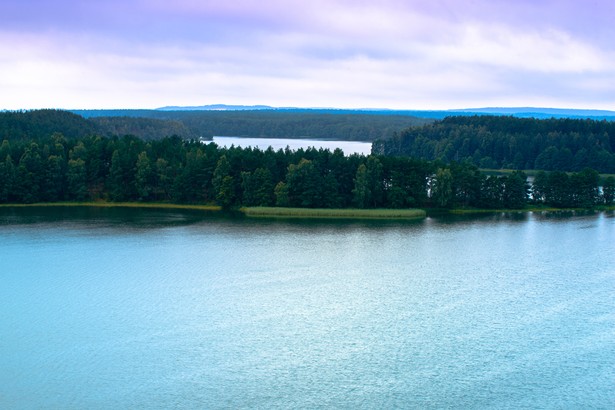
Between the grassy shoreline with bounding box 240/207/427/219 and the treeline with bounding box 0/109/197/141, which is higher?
the treeline with bounding box 0/109/197/141

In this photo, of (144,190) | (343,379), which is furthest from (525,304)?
(144,190)

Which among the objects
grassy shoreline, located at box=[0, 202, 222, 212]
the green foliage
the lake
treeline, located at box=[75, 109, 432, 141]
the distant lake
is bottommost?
the lake

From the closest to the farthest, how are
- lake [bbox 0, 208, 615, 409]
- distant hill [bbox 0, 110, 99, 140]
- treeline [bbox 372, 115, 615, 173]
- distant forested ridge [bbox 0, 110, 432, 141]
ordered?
lake [bbox 0, 208, 615, 409]
distant hill [bbox 0, 110, 99, 140]
treeline [bbox 372, 115, 615, 173]
distant forested ridge [bbox 0, 110, 432, 141]

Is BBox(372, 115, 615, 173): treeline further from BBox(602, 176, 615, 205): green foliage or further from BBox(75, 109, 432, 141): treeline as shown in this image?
BBox(75, 109, 432, 141): treeline

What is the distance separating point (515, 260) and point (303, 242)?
11.7 meters

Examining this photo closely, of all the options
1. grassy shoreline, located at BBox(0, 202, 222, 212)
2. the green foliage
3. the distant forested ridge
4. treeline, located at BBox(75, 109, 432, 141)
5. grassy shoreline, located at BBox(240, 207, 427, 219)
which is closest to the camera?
grassy shoreline, located at BBox(240, 207, 427, 219)

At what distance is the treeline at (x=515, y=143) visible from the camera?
88688mm

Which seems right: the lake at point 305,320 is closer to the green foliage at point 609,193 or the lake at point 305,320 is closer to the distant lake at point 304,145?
the green foliage at point 609,193

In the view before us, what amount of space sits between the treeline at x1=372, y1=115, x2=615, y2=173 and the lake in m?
48.0

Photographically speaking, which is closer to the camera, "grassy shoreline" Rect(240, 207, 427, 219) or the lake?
the lake

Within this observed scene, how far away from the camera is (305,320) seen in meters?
26.2

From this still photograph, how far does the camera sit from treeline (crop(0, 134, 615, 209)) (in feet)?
182

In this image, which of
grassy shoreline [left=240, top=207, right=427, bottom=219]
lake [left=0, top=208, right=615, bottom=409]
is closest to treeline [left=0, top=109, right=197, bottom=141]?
grassy shoreline [left=240, top=207, right=427, bottom=219]

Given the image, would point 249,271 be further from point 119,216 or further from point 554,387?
point 119,216
